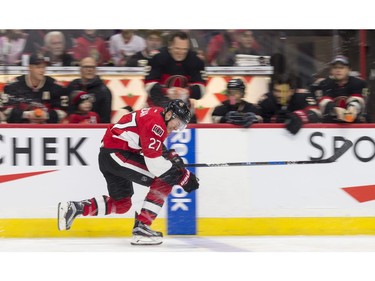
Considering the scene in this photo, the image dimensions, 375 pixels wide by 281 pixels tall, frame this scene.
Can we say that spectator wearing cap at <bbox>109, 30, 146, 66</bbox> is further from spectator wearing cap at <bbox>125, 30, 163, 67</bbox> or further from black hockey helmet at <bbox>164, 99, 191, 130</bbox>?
black hockey helmet at <bbox>164, 99, 191, 130</bbox>

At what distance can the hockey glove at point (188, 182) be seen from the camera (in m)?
6.19

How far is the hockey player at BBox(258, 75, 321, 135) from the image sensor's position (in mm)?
6691

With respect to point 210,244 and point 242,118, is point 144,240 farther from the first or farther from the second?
point 242,118

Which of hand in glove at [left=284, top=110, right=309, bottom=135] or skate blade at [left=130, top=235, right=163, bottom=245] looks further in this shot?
hand in glove at [left=284, top=110, right=309, bottom=135]

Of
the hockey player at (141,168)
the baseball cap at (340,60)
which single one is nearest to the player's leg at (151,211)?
the hockey player at (141,168)

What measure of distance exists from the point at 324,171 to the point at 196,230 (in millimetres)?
1084

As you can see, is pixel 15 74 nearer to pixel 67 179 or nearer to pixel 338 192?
pixel 67 179

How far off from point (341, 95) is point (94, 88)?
1.93m

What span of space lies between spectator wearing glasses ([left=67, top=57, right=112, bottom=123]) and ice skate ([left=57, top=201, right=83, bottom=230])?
754mm

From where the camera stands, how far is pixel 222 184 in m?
6.65

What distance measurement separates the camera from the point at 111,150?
631 cm

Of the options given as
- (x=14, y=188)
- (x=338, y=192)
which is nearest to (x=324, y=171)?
(x=338, y=192)

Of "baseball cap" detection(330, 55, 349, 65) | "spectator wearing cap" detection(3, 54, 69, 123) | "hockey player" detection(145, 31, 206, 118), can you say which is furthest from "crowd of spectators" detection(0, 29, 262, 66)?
"baseball cap" detection(330, 55, 349, 65)

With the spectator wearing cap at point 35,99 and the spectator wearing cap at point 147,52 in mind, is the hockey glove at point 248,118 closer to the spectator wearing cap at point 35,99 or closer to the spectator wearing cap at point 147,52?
the spectator wearing cap at point 147,52
